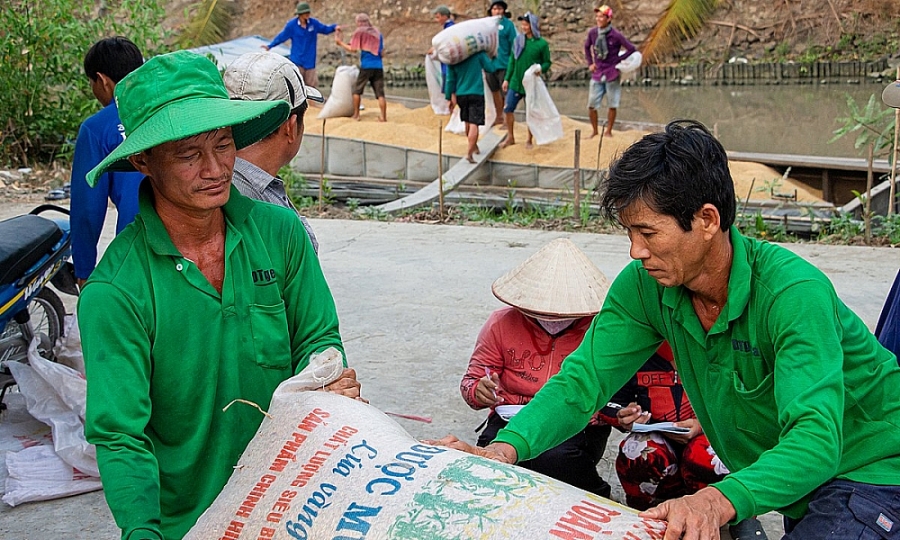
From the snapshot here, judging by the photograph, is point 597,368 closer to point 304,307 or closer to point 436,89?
point 304,307

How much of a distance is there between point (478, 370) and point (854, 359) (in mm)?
1295

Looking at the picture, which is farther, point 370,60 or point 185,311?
point 370,60

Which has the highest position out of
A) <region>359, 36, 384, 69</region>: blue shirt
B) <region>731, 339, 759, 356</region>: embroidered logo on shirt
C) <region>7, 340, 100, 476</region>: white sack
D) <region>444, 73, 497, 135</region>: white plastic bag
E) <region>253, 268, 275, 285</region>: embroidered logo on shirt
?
<region>359, 36, 384, 69</region>: blue shirt

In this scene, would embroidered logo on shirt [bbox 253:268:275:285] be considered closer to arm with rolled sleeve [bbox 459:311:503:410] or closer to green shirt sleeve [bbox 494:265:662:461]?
green shirt sleeve [bbox 494:265:662:461]

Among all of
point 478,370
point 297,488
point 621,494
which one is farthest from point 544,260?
point 297,488

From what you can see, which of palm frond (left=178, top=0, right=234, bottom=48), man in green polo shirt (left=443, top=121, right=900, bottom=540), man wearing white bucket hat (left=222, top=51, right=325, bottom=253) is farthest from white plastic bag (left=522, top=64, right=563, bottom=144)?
palm frond (left=178, top=0, right=234, bottom=48)

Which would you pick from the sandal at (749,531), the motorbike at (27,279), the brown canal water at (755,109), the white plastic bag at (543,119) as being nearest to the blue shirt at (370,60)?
the white plastic bag at (543,119)

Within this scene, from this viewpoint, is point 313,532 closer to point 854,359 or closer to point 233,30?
point 854,359

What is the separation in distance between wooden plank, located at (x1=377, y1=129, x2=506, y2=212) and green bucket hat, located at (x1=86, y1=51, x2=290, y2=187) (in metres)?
6.95

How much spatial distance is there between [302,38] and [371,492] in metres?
11.7

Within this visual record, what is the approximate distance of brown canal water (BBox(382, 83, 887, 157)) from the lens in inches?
526

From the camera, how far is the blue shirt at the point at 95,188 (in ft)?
11.3

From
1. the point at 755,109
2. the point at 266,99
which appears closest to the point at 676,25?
the point at 755,109

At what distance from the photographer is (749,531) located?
2.45 m
